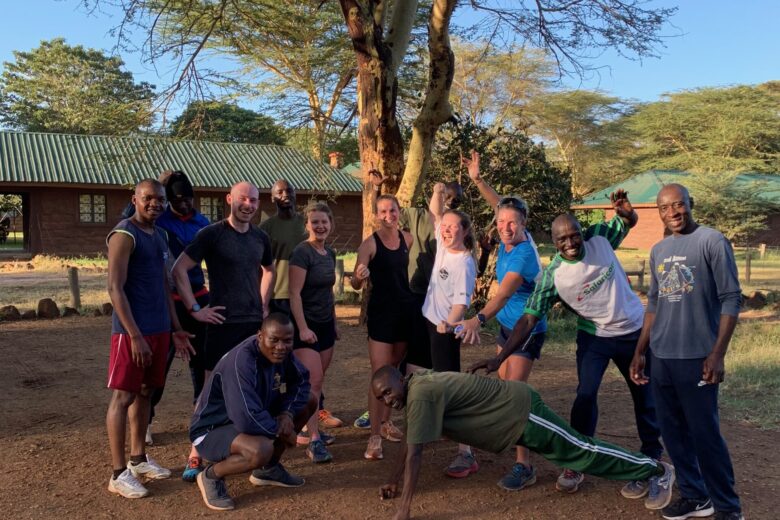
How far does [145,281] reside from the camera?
155 inches

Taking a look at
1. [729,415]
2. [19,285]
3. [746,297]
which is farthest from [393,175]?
[19,285]

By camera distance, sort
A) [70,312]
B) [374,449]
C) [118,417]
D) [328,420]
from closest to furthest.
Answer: [118,417] < [374,449] < [328,420] < [70,312]

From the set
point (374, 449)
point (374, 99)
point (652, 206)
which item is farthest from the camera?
point (652, 206)

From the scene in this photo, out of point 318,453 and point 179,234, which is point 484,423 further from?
point 179,234

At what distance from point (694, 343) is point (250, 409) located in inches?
91.7

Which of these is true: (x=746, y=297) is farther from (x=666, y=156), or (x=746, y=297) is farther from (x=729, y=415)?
(x=666, y=156)

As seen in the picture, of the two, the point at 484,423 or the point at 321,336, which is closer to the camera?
the point at 484,423

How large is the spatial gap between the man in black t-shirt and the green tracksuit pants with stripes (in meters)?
1.88

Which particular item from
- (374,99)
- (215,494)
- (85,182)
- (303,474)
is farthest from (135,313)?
(85,182)

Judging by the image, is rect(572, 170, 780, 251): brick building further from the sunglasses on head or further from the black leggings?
the black leggings

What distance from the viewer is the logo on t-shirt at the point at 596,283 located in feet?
13.0

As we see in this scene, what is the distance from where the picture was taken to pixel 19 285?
15406 millimetres

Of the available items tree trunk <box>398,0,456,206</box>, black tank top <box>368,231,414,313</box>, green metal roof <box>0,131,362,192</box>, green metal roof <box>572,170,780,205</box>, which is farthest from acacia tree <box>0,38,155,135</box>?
black tank top <box>368,231,414,313</box>

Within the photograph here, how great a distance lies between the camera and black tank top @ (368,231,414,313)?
15.3 feet
